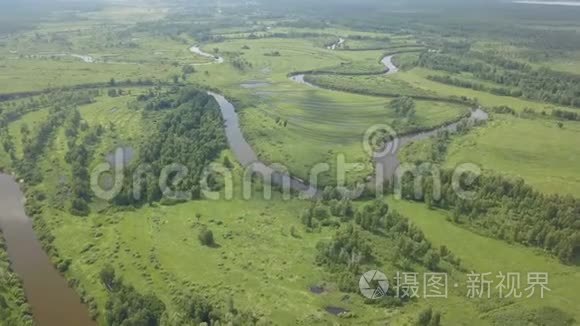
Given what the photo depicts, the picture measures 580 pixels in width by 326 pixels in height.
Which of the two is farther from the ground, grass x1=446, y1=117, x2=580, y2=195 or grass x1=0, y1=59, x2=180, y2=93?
grass x1=0, y1=59, x2=180, y2=93

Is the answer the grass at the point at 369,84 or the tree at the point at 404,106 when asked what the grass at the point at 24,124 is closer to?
the grass at the point at 369,84

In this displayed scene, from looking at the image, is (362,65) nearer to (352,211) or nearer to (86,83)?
(86,83)

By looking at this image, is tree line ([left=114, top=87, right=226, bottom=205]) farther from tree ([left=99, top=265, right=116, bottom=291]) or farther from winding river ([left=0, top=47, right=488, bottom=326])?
tree ([left=99, top=265, right=116, bottom=291])

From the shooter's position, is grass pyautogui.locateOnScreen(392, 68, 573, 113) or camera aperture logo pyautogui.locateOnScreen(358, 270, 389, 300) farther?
grass pyautogui.locateOnScreen(392, 68, 573, 113)

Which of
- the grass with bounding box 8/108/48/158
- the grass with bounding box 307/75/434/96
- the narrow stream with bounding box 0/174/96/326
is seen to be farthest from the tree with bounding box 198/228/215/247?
the grass with bounding box 307/75/434/96

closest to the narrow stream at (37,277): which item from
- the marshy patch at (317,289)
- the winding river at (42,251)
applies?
the winding river at (42,251)

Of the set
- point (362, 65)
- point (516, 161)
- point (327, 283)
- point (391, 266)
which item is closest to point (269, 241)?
point (327, 283)
